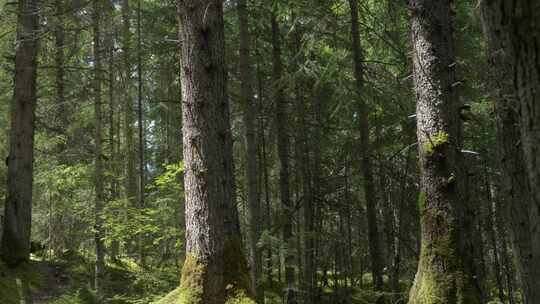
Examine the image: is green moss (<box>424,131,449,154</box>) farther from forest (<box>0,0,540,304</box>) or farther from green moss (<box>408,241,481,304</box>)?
green moss (<box>408,241,481,304</box>)

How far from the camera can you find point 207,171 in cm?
502

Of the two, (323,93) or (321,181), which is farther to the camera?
(323,93)

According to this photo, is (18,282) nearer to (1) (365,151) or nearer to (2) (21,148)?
(2) (21,148)

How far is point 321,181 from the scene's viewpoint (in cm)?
1260

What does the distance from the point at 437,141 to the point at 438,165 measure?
0.24 m

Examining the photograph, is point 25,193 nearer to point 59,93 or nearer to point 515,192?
point 59,93

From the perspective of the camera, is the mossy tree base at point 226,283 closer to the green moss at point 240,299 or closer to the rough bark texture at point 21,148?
the green moss at point 240,299

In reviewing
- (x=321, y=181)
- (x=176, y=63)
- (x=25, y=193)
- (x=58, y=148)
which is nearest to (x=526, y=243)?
(x=321, y=181)

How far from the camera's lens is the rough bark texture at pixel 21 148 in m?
9.99

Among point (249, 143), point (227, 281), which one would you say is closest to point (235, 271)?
point (227, 281)

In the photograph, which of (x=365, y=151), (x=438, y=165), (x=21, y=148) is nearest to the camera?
(x=438, y=165)

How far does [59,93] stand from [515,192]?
15.3 m

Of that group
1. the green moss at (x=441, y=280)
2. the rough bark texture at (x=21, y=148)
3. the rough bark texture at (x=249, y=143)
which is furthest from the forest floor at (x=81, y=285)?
the green moss at (x=441, y=280)

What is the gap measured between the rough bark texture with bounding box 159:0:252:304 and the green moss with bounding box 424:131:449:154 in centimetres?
204
